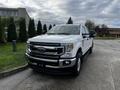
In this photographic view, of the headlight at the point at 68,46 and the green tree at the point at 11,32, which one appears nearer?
the headlight at the point at 68,46

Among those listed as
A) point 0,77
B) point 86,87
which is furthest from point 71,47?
point 0,77

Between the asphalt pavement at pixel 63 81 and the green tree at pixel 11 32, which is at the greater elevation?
the green tree at pixel 11 32

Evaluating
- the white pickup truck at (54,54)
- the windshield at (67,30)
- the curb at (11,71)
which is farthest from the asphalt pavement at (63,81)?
the windshield at (67,30)

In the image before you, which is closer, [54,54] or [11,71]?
[54,54]

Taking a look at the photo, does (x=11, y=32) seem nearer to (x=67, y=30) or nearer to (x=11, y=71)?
(x=67, y=30)

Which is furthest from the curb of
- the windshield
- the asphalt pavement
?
the windshield

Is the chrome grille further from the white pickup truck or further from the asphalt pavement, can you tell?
the asphalt pavement

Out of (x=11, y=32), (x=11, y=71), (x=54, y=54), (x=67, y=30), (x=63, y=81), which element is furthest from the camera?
(x=11, y=32)

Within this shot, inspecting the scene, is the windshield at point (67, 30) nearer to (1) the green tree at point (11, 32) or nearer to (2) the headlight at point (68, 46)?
(2) the headlight at point (68, 46)

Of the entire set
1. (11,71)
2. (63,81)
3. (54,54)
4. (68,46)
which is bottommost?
(63,81)

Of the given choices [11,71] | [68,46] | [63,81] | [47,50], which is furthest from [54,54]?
[11,71]

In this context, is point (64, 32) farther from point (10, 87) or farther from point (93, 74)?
point (10, 87)

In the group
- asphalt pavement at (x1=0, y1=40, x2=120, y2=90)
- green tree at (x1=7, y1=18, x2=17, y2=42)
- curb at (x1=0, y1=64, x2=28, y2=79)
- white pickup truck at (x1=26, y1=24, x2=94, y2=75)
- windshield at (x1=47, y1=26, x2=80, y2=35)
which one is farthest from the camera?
green tree at (x1=7, y1=18, x2=17, y2=42)

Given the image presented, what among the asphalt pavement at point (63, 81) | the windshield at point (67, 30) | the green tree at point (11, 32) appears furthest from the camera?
the green tree at point (11, 32)
